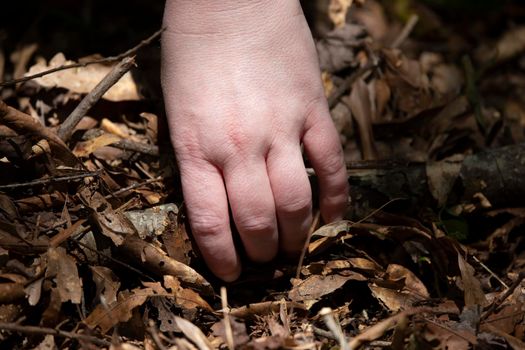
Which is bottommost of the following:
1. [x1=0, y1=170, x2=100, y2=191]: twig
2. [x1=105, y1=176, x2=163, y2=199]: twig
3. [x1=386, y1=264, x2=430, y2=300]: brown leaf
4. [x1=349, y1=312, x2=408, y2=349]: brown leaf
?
[x1=386, y1=264, x2=430, y2=300]: brown leaf

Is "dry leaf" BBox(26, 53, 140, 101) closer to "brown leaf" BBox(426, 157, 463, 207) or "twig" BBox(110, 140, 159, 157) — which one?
"twig" BBox(110, 140, 159, 157)

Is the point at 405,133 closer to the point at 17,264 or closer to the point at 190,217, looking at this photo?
the point at 190,217

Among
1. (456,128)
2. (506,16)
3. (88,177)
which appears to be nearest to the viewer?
(88,177)

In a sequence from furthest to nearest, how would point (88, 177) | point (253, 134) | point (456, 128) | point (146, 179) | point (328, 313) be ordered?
point (456, 128) → point (146, 179) → point (88, 177) → point (253, 134) → point (328, 313)

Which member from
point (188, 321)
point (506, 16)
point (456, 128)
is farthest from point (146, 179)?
point (506, 16)

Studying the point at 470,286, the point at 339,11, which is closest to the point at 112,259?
the point at 470,286

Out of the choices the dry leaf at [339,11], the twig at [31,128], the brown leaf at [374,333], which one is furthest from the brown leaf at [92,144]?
the dry leaf at [339,11]

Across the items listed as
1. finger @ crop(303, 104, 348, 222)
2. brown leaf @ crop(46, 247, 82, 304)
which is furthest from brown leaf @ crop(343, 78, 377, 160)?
brown leaf @ crop(46, 247, 82, 304)
